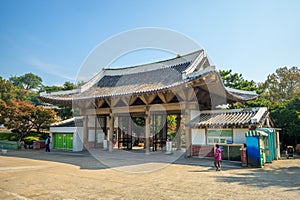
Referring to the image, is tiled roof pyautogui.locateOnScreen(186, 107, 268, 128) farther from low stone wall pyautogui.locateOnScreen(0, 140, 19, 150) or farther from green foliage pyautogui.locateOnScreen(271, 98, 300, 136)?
low stone wall pyautogui.locateOnScreen(0, 140, 19, 150)

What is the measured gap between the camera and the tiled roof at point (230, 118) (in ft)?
35.3

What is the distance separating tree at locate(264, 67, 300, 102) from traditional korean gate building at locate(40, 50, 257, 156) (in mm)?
17203

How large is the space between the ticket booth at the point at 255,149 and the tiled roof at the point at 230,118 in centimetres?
84

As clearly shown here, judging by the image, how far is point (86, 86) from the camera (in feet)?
59.3

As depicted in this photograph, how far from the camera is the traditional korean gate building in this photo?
1262 centimetres

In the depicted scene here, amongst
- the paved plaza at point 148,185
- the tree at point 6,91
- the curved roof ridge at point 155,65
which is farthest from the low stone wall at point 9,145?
the tree at point 6,91

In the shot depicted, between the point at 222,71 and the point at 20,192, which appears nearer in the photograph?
the point at 20,192

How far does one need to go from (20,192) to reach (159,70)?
42.4 feet

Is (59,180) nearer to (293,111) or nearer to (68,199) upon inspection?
(68,199)

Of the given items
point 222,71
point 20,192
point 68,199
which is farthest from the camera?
point 222,71

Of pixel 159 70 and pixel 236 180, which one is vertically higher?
pixel 159 70

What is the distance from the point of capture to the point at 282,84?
3127 cm

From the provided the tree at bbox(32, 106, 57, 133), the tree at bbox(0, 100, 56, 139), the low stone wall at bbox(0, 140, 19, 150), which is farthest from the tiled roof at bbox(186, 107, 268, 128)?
the low stone wall at bbox(0, 140, 19, 150)

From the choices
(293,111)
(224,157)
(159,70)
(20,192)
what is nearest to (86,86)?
(159,70)
